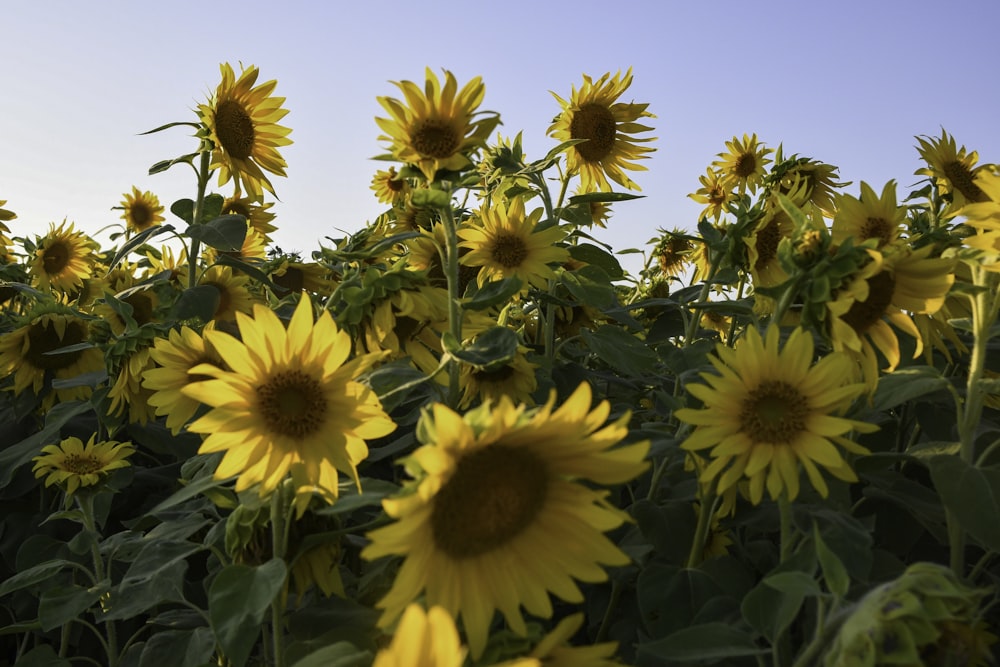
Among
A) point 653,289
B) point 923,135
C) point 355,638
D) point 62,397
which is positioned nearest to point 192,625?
point 355,638

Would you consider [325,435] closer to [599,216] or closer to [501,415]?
[501,415]

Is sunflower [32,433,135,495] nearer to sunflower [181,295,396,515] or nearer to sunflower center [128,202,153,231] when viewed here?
sunflower [181,295,396,515]

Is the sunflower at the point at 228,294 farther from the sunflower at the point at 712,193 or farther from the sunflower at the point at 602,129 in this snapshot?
the sunflower at the point at 712,193

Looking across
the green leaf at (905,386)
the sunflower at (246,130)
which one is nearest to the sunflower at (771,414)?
the green leaf at (905,386)

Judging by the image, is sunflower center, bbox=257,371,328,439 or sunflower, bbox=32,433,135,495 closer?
sunflower center, bbox=257,371,328,439

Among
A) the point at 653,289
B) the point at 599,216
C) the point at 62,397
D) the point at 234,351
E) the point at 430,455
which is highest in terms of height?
the point at 599,216

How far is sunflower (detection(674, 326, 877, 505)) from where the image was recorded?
113 centimetres

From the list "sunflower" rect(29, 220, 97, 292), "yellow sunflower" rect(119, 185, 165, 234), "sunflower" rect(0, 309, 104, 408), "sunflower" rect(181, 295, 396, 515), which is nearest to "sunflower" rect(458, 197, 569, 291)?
"sunflower" rect(181, 295, 396, 515)

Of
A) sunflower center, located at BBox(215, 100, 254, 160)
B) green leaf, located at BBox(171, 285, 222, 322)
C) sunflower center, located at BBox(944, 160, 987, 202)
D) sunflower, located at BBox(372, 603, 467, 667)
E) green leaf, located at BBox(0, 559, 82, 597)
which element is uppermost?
sunflower center, located at BBox(215, 100, 254, 160)

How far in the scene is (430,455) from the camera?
31.2 inches

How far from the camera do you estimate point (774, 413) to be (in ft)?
3.92

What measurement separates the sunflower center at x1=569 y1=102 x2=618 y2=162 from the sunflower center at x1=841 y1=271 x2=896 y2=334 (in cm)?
156

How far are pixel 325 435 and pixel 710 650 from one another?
0.61 metres

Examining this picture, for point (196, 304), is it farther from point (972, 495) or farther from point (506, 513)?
point (972, 495)
